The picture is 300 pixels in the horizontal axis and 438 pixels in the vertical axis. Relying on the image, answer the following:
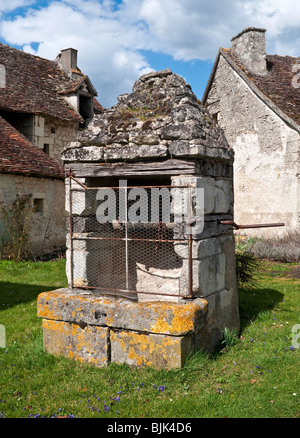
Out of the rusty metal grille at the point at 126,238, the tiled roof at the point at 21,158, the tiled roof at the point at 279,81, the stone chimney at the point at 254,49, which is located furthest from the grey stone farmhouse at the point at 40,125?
the rusty metal grille at the point at 126,238

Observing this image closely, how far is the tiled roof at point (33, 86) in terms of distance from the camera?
13.6 metres

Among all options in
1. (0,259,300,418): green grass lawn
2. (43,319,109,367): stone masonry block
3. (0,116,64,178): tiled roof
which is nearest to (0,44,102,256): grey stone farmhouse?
(0,116,64,178): tiled roof

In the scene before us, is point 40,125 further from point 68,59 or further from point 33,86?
point 68,59

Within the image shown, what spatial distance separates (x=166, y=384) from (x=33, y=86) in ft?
44.4

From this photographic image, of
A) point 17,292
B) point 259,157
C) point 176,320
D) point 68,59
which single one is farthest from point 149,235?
point 68,59

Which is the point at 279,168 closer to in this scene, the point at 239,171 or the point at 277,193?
the point at 277,193

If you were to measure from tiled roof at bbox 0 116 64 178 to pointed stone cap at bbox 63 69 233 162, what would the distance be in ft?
22.2

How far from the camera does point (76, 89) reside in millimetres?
15312

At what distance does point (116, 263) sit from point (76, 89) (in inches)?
462

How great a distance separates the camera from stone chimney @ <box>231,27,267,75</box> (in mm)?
13578

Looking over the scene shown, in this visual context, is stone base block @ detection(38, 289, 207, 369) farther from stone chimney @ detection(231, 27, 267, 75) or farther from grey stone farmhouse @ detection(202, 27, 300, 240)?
stone chimney @ detection(231, 27, 267, 75)

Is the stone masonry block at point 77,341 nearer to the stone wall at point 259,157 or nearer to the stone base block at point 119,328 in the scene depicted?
the stone base block at point 119,328

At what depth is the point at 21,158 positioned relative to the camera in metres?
11.4

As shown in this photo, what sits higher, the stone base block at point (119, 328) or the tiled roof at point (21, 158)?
the tiled roof at point (21, 158)
